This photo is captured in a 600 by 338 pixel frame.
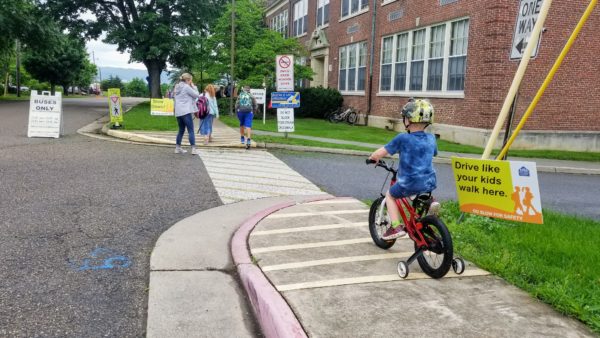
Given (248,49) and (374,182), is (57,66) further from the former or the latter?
(374,182)

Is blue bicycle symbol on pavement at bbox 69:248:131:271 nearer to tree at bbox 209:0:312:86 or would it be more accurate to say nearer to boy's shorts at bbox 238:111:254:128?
boy's shorts at bbox 238:111:254:128

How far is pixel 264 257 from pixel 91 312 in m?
1.57

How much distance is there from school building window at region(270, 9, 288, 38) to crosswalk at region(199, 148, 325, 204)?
27472 millimetres

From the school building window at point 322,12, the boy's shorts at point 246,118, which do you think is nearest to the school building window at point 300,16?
the school building window at point 322,12

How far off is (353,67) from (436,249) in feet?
77.2

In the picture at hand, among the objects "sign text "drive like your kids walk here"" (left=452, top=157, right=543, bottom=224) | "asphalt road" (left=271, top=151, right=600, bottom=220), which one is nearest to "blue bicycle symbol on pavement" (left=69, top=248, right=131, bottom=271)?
"sign text "drive like your kids walk here"" (left=452, top=157, right=543, bottom=224)

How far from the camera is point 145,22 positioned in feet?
110

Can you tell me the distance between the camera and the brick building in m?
16.2

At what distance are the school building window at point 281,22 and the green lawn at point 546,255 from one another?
1319 inches

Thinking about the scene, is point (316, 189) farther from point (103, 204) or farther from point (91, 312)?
point (91, 312)

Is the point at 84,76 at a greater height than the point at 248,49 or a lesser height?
greater

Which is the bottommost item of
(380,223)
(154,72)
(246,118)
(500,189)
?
(380,223)

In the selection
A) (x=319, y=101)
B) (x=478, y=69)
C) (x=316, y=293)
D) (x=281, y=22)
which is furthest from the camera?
(x=281, y=22)

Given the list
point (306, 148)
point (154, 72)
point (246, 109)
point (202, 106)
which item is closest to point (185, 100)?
point (202, 106)
